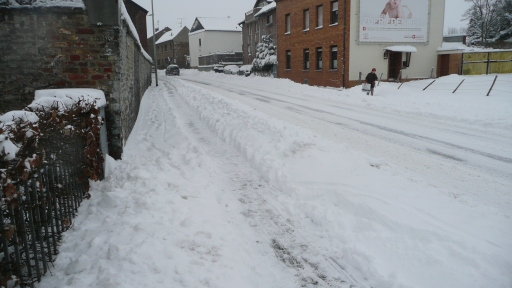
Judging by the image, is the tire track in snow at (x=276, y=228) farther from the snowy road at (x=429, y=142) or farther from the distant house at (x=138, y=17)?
the distant house at (x=138, y=17)

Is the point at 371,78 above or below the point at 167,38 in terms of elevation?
below

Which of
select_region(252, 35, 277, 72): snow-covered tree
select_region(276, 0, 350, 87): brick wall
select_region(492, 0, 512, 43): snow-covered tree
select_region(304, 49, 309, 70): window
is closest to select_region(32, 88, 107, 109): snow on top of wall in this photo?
select_region(276, 0, 350, 87): brick wall

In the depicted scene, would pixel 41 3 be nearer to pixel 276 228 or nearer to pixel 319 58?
pixel 276 228

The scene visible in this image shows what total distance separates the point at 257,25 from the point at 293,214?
42620 millimetres

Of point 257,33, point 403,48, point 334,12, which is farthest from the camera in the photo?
point 257,33

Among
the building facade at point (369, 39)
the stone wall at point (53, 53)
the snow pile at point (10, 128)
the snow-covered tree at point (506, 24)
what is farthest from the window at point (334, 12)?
the snow-covered tree at point (506, 24)

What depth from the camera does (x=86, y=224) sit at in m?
3.94

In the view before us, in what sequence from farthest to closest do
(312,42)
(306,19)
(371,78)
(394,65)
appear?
(306,19) → (312,42) → (394,65) → (371,78)

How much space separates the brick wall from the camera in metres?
23.7

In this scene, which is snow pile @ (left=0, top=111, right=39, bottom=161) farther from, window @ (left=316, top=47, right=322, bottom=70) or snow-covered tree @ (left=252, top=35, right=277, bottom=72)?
snow-covered tree @ (left=252, top=35, right=277, bottom=72)

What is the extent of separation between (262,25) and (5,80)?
3826cm

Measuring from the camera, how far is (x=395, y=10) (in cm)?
2348

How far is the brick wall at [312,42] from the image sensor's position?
77.6ft

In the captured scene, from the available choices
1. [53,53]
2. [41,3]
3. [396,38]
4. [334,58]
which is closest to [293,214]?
[53,53]
